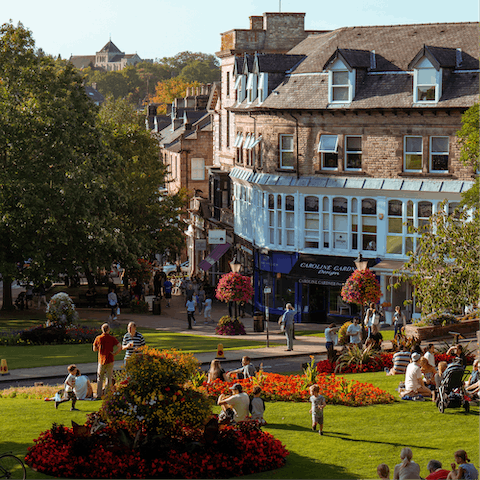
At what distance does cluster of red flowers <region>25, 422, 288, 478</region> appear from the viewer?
1441 centimetres

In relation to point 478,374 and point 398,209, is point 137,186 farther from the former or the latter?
point 478,374

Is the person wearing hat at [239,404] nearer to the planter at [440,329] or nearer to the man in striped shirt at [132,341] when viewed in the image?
the man in striped shirt at [132,341]

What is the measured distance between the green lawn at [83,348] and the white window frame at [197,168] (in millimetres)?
35826

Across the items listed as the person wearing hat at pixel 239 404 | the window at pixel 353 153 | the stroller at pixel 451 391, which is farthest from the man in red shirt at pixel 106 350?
the window at pixel 353 153

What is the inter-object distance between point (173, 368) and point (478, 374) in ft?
29.8

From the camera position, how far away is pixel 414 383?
20.5 m

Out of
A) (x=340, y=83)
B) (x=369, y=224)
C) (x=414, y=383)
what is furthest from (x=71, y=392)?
(x=340, y=83)

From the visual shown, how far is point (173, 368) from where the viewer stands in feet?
49.9

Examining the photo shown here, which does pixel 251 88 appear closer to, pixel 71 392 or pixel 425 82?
pixel 425 82

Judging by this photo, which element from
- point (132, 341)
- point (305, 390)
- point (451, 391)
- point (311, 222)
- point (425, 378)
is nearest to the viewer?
point (451, 391)

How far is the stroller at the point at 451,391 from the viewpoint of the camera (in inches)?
750

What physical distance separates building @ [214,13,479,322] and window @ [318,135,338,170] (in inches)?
2.1

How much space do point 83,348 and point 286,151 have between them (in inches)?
676

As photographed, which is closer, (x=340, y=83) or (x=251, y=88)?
(x=340, y=83)
